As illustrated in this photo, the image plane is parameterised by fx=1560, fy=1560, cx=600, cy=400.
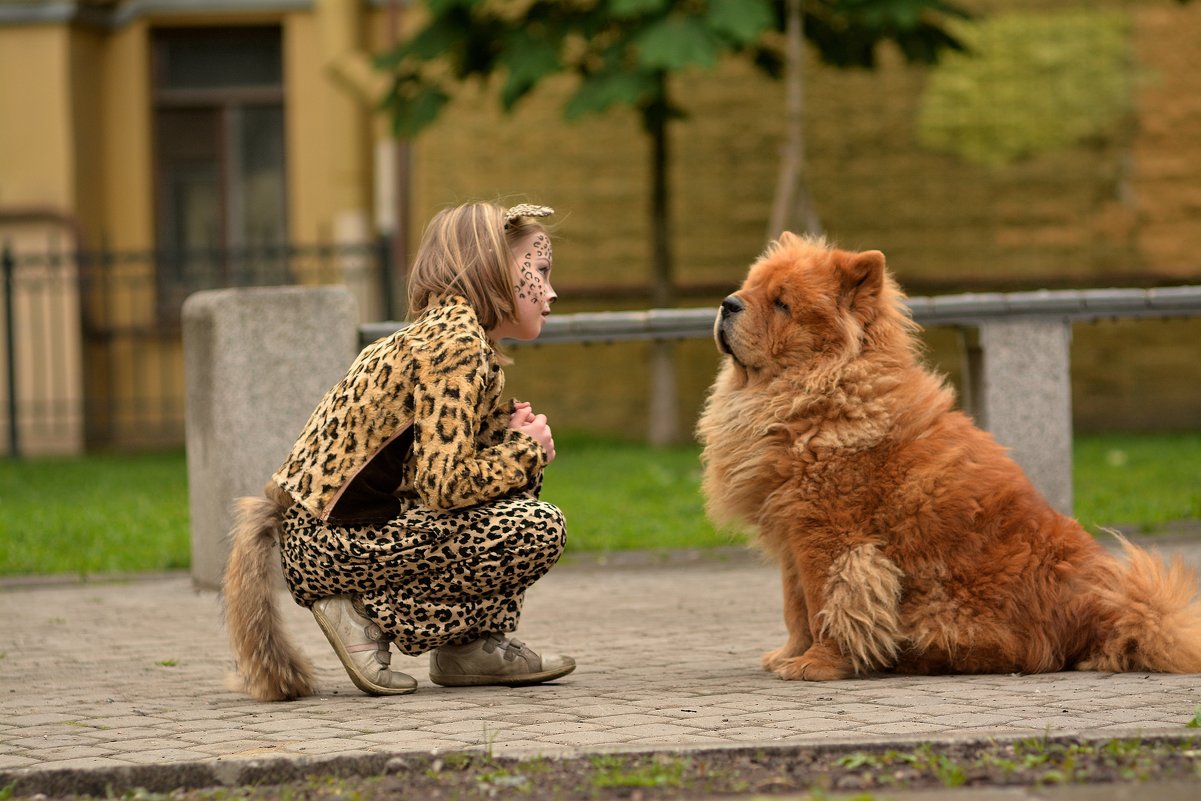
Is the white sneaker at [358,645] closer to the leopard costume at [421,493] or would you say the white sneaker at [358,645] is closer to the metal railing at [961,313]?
the leopard costume at [421,493]

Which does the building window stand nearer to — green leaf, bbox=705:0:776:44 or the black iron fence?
the black iron fence

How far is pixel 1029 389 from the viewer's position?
7.77 meters

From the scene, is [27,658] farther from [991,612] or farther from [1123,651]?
[1123,651]

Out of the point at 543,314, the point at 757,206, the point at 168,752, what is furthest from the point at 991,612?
the point at 757,206

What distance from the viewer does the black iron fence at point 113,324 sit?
15.6 m

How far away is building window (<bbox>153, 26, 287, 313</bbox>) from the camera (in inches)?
688

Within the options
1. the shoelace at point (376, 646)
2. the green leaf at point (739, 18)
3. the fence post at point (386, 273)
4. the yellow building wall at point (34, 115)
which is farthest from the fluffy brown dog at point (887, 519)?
the yellow building wall at point (34, 115)

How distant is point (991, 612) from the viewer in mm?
4961

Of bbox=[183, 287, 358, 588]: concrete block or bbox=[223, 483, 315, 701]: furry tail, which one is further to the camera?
bbox=[183, 287, 358, 588]: concrete block

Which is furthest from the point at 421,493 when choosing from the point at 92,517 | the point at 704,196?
the point at 704,196

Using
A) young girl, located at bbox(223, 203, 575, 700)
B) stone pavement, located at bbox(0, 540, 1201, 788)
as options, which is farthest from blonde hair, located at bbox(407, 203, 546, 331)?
stone pavement, located at bbox(0, 540, 1201, 788)

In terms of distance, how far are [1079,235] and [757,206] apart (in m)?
3.23

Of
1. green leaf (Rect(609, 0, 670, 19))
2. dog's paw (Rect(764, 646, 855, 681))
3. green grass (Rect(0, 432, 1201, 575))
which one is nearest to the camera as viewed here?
dog's paw (Rect(764, 646, 855, 681))

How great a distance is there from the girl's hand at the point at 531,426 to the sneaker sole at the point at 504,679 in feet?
2.42
